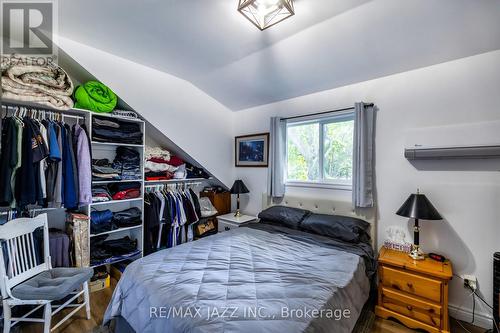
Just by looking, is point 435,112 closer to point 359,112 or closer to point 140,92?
point 359,112

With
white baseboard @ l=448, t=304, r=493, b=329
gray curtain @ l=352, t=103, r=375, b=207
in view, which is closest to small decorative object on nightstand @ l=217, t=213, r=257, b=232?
gray curtain @ l=352, t=103, r=375, b=207

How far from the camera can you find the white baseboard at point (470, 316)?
182 centimetres

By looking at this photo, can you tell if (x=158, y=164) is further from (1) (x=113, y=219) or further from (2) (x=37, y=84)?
(2) (x=37, y=84)

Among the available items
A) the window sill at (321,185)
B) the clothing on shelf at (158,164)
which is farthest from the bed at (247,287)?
the clothing on shelf at (158,164)

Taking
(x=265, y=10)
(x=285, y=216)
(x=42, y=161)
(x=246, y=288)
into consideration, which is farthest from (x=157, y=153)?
(x=246, y=288)

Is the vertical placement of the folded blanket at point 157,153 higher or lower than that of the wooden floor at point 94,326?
higher

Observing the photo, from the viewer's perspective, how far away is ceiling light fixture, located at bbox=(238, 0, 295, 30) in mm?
1552

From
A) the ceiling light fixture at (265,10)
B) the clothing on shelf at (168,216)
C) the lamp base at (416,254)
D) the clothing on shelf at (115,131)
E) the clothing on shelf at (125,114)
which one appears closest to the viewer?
the ceiling light fixture at (265,10)

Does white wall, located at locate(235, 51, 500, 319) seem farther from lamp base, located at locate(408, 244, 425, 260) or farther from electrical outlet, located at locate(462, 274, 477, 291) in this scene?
lamp base, located at locate(408, 244, 425, 260)

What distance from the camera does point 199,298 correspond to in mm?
1268

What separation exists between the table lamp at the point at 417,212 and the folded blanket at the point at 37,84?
10.9ft

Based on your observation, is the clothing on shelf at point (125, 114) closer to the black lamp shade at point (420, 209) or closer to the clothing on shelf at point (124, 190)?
the clothing on shelf at point (124, 190)

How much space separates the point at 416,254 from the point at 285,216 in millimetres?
1284

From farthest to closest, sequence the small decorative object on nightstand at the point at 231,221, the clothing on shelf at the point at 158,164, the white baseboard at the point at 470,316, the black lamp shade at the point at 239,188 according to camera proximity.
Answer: the black lamp shade at the point at 239,188 → the small decorative object on nightstand at the point at 231,221 → the clothing on shelf at the point at 158,164 → the white baseboard at the point at 470,316
